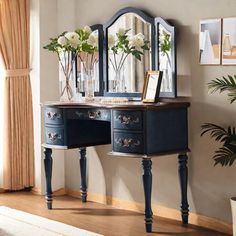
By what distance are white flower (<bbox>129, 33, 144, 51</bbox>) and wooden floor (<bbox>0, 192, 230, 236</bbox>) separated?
1.36 m

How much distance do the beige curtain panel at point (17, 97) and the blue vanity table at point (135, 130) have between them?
2.66 feet

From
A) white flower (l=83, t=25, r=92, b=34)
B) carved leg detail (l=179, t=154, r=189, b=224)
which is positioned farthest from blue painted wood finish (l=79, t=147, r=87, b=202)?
carved leg detail (l=179, t=154, r=189, b=224)

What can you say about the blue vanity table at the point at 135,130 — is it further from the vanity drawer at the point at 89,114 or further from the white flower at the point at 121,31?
the white flower at the point at 121,31

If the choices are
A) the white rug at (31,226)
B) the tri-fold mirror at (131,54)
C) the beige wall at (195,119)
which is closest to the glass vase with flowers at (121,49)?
the tri-fold mirror at (131,54)

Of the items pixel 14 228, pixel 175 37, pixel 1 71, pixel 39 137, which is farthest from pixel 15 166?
pixel 175 37

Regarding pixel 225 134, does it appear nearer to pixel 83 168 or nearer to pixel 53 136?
pixel 53 136

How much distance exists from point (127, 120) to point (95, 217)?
1.00 m

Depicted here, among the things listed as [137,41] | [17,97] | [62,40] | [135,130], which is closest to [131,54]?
[137,41]

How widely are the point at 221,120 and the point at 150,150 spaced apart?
1.86 ft

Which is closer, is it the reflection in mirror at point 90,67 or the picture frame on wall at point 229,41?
the picture frame on wall at point 229,41

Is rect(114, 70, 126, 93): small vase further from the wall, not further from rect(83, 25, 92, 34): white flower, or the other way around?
the wall

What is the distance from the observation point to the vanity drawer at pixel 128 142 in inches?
158

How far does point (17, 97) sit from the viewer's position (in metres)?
5.52

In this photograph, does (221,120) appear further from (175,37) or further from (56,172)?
(56,172)
